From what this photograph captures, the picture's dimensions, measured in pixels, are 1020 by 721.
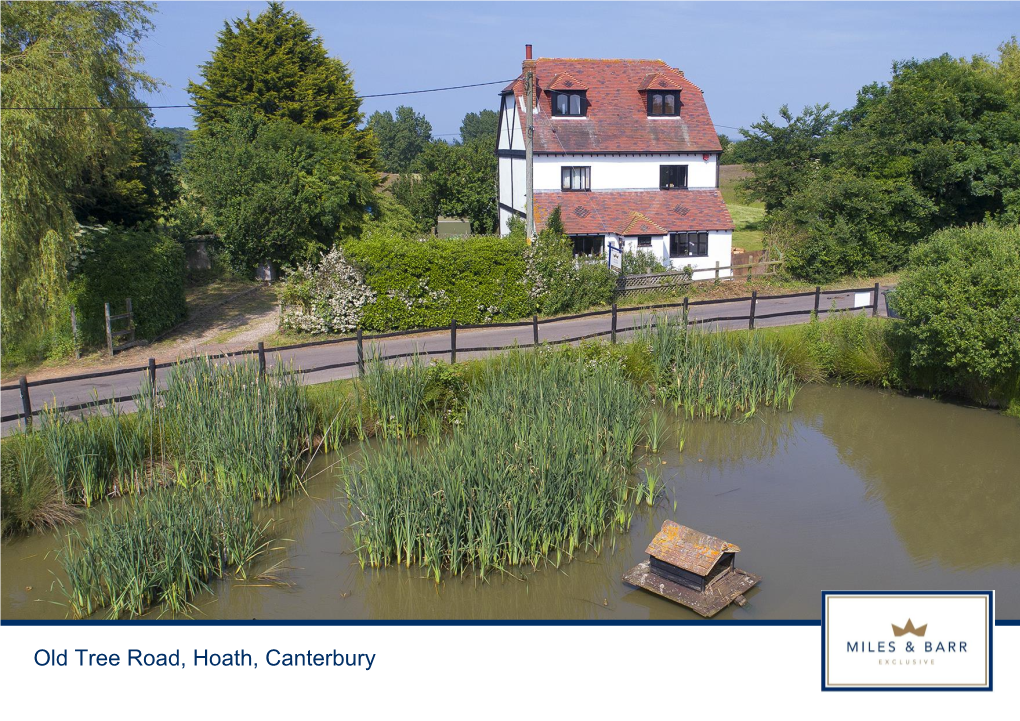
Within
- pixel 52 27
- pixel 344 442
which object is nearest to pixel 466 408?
pixel 344 442

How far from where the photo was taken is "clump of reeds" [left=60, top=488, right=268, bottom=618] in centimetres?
925

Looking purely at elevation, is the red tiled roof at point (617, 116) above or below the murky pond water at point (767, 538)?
above

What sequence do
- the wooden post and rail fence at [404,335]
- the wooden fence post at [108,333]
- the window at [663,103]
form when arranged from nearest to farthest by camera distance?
the wooden post and rail fence at [404,335] < the wooden fence post at [108,333] < the window at [663,103]

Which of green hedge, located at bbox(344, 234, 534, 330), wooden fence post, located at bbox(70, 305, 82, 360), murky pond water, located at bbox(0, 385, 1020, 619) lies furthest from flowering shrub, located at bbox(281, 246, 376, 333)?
murky pond water, located at bbox(0, 385, 1020, 619)

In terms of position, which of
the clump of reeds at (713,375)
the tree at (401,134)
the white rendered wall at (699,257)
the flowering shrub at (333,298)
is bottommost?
the clump of reeds at (713,375)

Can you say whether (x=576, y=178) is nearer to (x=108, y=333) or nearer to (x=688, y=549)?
(x=108, y=333)

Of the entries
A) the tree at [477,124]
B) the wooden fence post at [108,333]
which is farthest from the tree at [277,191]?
the tree at [477,124]

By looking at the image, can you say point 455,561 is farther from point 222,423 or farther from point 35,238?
point 35,238

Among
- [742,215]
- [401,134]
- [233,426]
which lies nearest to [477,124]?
[401,134]

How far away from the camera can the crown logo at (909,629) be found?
282 inches

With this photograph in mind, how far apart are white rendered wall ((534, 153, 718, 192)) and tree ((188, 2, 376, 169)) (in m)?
9.41

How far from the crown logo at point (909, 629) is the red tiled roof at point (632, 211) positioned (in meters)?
23.7

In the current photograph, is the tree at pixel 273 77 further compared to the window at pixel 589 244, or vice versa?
the tree at pixel 273 77

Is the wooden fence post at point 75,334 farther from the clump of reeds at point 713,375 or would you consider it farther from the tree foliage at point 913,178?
the tree foliage at point 913,178
